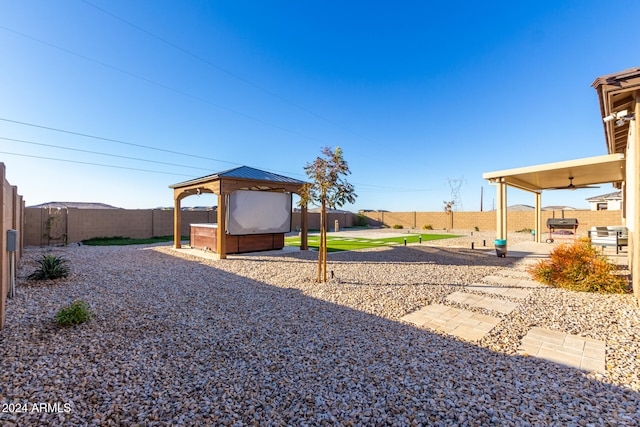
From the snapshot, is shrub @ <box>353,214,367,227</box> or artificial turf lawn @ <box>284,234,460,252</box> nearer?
artificial turf lawn @ <box>284,234,460,252</box>

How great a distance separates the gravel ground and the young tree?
1813 millimetres

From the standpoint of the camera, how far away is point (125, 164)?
64.7 ft

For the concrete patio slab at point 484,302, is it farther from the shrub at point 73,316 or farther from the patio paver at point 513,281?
the shrub at point 73,316

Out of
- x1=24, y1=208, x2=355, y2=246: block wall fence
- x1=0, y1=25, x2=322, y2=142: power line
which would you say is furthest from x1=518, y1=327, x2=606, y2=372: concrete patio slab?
x1=0, y1=25, x2=322, y2=142: power line

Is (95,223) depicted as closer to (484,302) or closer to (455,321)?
(455,321)

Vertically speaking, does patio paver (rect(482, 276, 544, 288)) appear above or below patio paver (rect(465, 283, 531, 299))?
above

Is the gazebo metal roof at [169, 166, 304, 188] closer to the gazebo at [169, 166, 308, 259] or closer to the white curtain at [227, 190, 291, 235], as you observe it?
the gazebo at [169, 166, 308, 259]

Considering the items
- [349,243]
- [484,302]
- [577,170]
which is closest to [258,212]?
[349,243]

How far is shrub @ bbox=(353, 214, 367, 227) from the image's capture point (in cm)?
2938

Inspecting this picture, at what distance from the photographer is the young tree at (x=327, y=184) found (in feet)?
18.7

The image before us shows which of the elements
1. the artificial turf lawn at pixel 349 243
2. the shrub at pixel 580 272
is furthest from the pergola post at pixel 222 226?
the shrub at pixel 580 272

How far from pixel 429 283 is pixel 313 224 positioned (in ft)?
63.9

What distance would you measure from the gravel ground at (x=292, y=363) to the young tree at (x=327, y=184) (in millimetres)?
1813

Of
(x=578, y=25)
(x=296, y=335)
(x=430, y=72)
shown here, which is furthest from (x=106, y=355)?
(x=430, y=72)
